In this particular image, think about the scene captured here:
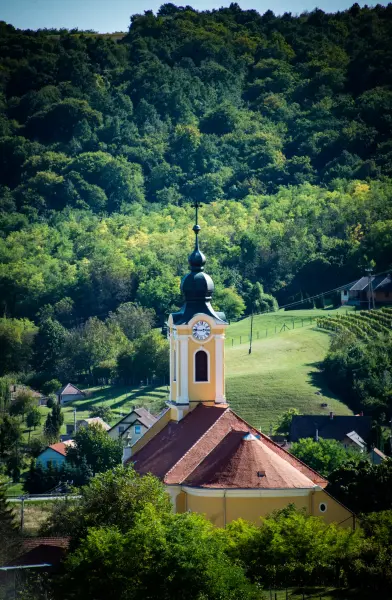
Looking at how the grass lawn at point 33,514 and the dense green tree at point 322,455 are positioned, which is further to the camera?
the dense green tree at point 322,455

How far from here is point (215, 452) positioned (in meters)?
65.0

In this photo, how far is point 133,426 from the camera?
105 m

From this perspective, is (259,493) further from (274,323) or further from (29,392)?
(274,323)

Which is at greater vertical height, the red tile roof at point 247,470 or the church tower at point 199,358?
the church tower at point 199,358

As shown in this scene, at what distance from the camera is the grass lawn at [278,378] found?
108062 millimetres

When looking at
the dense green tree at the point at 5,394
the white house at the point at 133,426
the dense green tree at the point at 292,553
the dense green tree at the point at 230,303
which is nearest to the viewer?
the dense green tree at the point at 292,553

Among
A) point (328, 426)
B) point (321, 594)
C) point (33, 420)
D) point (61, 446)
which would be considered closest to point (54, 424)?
point (33, 420)

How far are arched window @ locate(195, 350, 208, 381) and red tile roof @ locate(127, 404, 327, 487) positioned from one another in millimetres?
1095

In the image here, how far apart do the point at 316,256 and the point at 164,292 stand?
13.5 m

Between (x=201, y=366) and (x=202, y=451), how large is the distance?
5628 millimetres

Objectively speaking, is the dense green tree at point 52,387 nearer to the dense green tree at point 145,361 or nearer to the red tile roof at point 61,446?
the dense green tree at point 145,361

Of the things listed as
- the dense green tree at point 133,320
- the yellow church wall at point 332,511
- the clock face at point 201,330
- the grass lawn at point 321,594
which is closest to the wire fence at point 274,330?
the dense green tree at point 133,320

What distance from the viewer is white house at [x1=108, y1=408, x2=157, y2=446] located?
104 meters

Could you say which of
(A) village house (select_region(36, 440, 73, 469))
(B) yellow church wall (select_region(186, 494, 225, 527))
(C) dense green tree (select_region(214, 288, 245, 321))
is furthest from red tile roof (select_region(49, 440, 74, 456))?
(C) dense green tree (select_region(214, 288, 245, 321))
